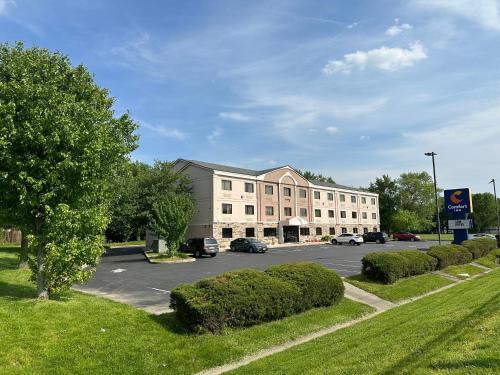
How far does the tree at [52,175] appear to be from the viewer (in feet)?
32.0

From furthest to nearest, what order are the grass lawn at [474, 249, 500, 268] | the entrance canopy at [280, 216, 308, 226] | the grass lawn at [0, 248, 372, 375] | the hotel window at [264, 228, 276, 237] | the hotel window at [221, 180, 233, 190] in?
the entrance canopy at [280, 216, 308, 226], the hotel window at [264, 228, 276, 237], the hotel window at [221, 180, 233, 190], the grass lawn at [474, 249, 500, 268], the grass lawn at [0, 248, 372, 375]

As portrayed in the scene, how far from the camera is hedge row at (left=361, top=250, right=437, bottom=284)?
708 inches

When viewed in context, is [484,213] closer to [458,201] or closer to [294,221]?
[294,221]

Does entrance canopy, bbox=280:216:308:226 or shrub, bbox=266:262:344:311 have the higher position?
entrance canopy, bbox=280:216:308:226

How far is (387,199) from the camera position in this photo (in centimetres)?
8681

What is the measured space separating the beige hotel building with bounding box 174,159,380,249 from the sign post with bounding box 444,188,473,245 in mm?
20896

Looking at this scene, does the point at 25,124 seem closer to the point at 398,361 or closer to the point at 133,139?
the point at 398,361

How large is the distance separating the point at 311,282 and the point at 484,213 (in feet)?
361

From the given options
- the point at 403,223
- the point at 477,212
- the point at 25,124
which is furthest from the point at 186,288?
the point at 477,212

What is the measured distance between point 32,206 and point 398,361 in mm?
8999

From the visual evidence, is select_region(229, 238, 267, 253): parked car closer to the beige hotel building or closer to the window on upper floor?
the beige hotel building

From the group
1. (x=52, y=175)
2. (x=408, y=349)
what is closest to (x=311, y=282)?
(x=408, y=349)

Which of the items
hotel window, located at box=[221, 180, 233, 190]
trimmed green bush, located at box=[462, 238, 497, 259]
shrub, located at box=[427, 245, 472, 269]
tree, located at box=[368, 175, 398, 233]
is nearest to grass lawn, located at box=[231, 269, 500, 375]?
shrub, located at box=[427, 245, 472, 269]

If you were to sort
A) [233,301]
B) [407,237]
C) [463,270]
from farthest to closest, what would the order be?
[407,237]
[463,270]
[233,301]
